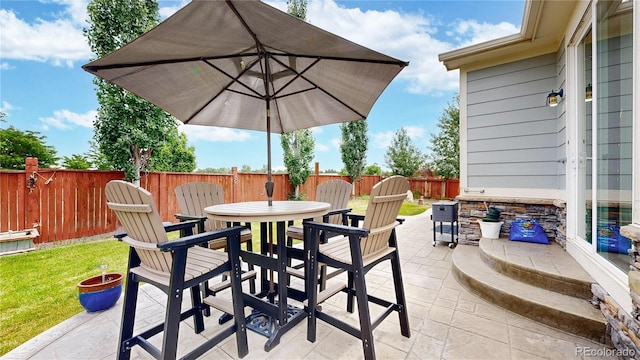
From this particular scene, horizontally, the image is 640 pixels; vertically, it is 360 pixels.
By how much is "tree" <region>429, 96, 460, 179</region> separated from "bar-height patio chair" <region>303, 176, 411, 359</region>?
10874 mm

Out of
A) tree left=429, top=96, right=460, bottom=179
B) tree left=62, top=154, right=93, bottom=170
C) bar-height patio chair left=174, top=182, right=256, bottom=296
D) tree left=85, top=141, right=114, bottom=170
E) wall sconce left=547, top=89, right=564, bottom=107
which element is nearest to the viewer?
bar-height patio chair left=174, top=182, right=256, bottom=296

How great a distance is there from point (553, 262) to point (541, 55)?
108 inches

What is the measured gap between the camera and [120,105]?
4.77 m

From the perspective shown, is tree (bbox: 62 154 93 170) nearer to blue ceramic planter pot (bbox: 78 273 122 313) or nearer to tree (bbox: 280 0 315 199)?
tree (bbox: 280 0 315 199)

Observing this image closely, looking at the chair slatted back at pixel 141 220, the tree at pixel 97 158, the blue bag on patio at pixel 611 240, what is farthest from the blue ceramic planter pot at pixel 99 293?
the blue bag on patio at pixel 611 240

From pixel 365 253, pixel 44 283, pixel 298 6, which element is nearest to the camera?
pixel 365 253

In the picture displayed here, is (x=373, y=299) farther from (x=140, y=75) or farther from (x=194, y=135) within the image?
(x=194, y=135)

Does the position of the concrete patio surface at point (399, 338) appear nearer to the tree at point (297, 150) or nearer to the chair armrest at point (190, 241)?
the chair armrest at point (190, 241)

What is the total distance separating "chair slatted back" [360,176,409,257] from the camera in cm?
166

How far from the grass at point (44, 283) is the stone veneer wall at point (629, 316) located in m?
4.05

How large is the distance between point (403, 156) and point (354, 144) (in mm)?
4128

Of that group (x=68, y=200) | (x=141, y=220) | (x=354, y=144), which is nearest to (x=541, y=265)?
(x=141, y=220)

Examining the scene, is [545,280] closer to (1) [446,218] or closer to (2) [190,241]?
(1) [446,218]

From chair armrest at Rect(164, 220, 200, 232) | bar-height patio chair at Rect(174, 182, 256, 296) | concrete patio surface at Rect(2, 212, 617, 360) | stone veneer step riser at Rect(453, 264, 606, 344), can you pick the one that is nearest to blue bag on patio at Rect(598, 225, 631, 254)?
stone veneer step riser at Rect(453, 264, 606, 344)
